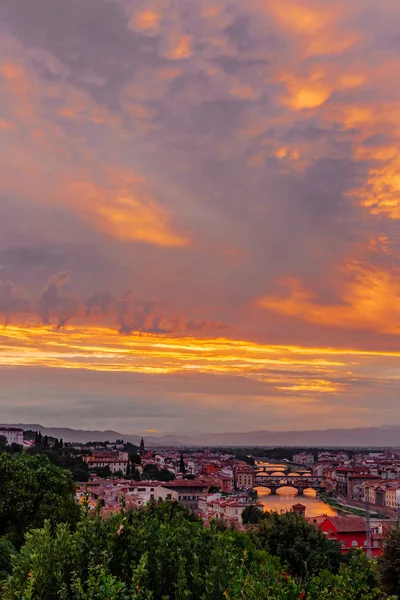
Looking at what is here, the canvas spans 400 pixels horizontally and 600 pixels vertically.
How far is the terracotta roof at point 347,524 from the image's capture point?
31.6 meters

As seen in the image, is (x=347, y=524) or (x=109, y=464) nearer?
(x=347, y=524)

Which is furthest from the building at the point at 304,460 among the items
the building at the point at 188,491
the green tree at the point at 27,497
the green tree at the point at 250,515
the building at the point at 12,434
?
the green tree at the point at 27,497

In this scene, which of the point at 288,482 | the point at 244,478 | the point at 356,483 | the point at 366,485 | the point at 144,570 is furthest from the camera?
the point at 288,482

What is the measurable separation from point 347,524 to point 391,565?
19.9 meters

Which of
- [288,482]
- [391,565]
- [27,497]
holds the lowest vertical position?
[288,482]

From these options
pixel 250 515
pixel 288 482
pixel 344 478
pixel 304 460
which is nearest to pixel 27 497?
pixel 250 515

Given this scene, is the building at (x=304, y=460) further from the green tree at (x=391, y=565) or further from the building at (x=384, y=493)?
the green tree at (x=391, y=565)

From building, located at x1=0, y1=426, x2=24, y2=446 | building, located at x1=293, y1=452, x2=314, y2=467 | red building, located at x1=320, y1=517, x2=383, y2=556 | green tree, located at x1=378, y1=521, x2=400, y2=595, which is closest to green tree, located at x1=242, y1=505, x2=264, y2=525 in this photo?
red building, located at x1=320, y1=517, x2=383, y2=556

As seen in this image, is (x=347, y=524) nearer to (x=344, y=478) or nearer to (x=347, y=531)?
(x=347, y=531)

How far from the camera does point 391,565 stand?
13883 millimetres

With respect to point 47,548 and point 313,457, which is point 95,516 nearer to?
point 47,548

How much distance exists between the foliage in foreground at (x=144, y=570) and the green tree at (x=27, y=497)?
9402 mm

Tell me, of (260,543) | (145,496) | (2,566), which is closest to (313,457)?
(145,496)

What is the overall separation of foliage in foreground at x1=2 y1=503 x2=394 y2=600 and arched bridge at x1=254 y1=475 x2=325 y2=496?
274 feet
